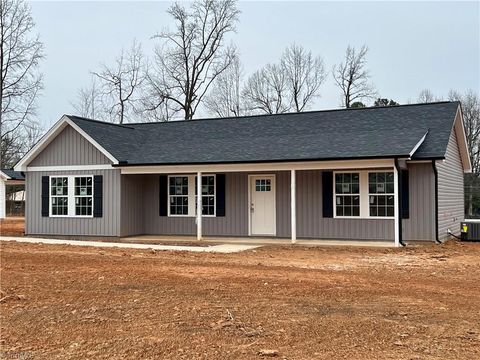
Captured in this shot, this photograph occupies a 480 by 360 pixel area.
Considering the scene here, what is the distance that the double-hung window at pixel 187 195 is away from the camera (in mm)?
18375

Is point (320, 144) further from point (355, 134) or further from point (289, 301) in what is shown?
point (289, 301)

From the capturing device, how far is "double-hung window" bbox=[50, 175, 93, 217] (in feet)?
60.4

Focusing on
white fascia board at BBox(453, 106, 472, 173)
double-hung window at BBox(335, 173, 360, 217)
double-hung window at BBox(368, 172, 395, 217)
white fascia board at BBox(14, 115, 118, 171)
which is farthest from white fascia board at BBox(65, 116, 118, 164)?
white fascia board at BBox(453, 106, 472, 173)

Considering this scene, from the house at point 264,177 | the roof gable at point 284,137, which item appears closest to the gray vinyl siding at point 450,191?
the house at point 264,177

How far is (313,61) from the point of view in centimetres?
4403

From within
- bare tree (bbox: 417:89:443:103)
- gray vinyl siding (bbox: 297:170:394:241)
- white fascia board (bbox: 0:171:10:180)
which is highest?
bare tree (bbox: 417:89:443:103)

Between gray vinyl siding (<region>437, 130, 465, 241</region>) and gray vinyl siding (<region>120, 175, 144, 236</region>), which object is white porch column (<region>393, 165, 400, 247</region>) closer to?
gray vinyl siding (<region>437, 130, 465, 241</region>)

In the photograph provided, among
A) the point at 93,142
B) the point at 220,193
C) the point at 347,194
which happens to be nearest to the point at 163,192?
the point at 220,193

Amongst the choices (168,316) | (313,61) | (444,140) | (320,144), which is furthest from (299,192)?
(313,61)

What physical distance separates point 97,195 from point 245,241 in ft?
17.5

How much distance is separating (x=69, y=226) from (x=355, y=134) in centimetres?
1012

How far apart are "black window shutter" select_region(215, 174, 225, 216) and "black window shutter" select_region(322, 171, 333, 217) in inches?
135

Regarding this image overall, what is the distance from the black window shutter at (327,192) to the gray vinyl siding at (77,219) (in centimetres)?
672

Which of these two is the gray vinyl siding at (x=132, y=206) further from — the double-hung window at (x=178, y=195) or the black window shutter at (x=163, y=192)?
the double-hung window at (x=178, y=195)
